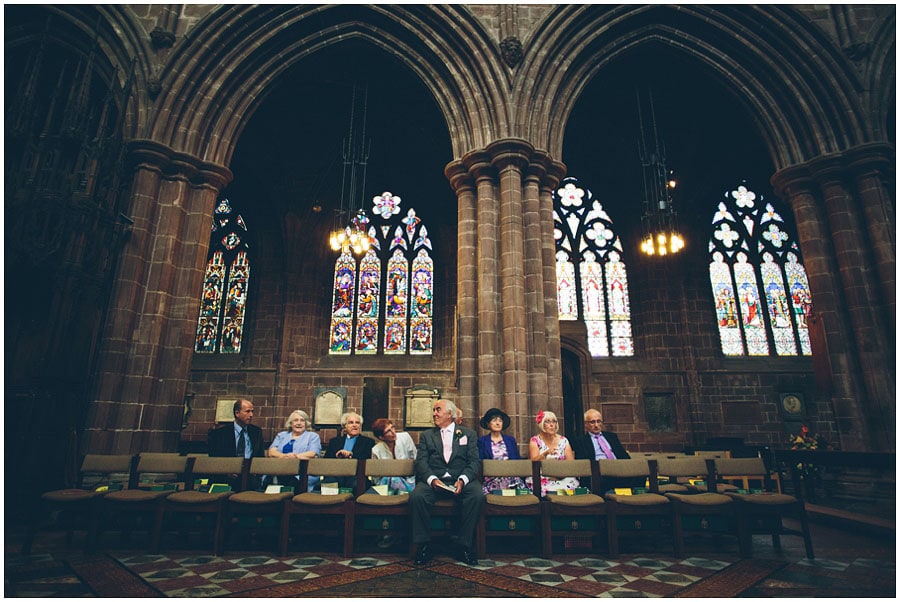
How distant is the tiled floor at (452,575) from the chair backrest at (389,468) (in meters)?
0.75

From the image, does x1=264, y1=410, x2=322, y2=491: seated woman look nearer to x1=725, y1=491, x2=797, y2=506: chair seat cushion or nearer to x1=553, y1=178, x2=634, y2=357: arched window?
x1=725, y1=491, x2=797, y2=506: chair seat cushion

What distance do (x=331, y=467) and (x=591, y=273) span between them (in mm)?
10856

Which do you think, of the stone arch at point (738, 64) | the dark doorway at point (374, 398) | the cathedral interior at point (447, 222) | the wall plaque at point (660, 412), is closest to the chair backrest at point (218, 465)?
the cathedral interior at point (447, 222)

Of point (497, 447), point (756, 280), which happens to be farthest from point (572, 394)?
point (497, 447)

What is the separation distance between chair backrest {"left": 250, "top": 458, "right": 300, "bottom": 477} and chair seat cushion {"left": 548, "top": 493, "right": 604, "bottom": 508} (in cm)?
261

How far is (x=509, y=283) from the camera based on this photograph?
7.90 meters

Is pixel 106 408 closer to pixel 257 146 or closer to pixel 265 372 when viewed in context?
pixel 265 372

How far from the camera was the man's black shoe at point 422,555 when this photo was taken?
4215 millimetres

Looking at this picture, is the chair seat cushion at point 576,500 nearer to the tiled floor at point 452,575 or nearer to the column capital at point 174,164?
the tiled floor at point 452,575

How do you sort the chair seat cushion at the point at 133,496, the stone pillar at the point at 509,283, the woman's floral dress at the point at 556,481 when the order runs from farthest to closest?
the stone pillar at the point at 509,283 < the woman's floral dress at the point at 556,481 < the chair seat cushion at the point at 133,496

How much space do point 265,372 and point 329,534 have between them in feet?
30.5

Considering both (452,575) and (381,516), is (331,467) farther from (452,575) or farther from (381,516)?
(452,575)

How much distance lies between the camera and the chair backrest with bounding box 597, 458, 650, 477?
15.9 ft

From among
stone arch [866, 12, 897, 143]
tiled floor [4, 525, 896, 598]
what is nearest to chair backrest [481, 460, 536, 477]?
tiled floor [4, 525, 896, 598]
